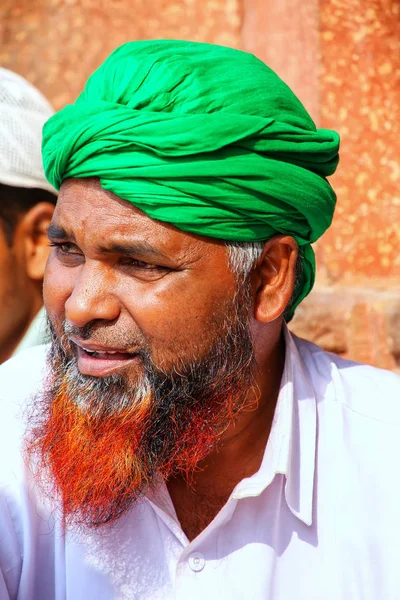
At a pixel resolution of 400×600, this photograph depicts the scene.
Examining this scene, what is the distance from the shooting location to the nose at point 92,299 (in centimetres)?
210

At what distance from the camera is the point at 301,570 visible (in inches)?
87.2

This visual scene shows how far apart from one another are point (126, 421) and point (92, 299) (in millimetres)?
344

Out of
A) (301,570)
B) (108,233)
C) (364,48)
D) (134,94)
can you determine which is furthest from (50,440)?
(364,48)

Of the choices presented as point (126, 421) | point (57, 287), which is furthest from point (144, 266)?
point (126, 421)

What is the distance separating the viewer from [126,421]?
217cm

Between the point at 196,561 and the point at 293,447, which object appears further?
the point at 293,447

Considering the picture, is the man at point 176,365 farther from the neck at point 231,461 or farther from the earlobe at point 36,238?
the earlobe at point 36,238

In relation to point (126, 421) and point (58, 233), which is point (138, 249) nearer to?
point (58, 233)

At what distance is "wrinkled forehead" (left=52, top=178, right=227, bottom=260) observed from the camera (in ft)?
6.97

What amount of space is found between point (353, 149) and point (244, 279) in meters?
1.38

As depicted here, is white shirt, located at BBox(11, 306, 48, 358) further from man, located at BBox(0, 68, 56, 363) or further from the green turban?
the green turban

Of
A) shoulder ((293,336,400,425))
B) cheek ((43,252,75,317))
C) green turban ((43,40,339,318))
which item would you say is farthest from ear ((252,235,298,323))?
cheek ((43,252,75,317))

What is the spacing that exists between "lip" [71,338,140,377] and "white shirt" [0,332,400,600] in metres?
0.37

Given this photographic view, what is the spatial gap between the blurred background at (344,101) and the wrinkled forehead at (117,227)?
1171mm
